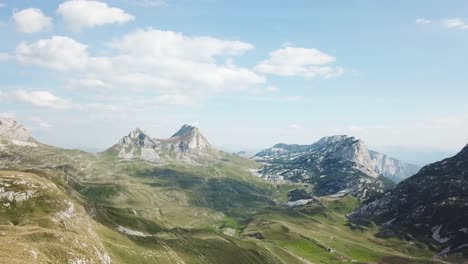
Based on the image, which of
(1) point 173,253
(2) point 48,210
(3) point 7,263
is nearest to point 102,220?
(1) point 173,253

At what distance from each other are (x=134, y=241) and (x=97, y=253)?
2350 inches

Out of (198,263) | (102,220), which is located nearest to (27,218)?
(102,220)

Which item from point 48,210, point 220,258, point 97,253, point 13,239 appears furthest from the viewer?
point 220,258

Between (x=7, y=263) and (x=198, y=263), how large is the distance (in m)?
116

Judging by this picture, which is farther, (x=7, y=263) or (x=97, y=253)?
(x=97, y=253)

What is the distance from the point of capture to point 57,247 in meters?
96.7

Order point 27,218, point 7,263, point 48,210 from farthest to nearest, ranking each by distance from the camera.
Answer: point 48,210
point 27,218
point 7,263

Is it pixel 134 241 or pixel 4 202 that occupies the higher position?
pixel 4 202

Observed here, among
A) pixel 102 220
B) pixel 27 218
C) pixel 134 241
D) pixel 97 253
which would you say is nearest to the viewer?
pixel 97 253

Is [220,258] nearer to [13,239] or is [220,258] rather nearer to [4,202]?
[4,202]

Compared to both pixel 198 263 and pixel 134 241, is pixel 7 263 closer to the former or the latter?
pixel 134 241

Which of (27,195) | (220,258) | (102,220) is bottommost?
(220,258)

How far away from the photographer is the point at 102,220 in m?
186

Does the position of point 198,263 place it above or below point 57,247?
below
